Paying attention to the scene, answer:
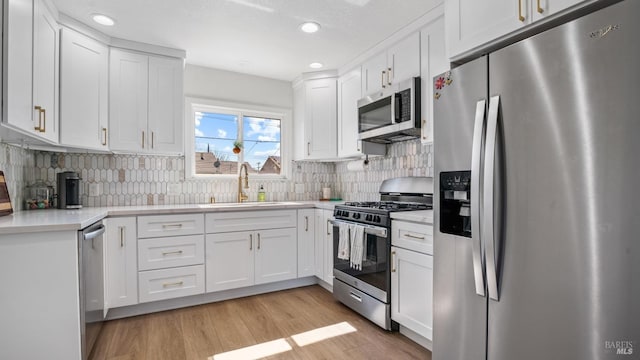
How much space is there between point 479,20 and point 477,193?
0.87 metres

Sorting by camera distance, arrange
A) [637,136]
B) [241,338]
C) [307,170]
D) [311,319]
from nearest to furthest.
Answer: [637,136] < [241,338] < [311,319] < [307,170]

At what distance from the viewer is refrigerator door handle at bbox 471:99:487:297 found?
1362 millimetres

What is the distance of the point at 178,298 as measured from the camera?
2863 millimetres

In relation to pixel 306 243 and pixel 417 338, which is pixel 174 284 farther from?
pixel 417 338

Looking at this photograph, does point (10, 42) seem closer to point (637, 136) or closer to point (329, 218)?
point (329, 218)

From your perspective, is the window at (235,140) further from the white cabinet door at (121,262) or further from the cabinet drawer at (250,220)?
the white cabinet door at (121,262)

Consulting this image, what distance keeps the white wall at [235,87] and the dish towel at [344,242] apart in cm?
A: 195

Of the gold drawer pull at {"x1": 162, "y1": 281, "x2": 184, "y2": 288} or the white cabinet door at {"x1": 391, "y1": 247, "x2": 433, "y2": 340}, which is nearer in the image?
the white cabinet door at {"x1": 391, "y1": 247, "x2": 433, "y2": 340}

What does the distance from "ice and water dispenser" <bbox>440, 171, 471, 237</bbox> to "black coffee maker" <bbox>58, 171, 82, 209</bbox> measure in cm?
288

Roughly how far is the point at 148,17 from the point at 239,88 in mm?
1355

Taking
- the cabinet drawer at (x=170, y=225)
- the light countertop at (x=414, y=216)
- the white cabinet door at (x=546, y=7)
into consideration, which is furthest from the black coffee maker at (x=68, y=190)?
the white cabinet door at (x=546, y=7)

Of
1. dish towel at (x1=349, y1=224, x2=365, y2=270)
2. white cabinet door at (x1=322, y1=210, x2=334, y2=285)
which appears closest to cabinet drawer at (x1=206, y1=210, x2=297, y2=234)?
white cabinet door at (x1=322, y1=210, x2=334, y2=285)

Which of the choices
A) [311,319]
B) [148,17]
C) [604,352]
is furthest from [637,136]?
[148,17]

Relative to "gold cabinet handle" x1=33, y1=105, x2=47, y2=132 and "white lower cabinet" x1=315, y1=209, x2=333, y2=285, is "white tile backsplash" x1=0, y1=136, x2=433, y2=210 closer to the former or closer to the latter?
"gold cabinet handle" x1=33, y1=105, x2=47, y2=132
